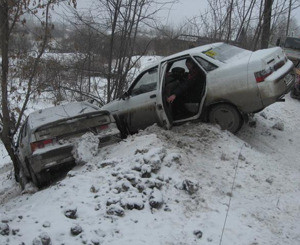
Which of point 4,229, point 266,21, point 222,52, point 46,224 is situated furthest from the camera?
point 266,21

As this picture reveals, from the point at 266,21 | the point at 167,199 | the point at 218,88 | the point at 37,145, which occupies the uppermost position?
the point at 266,21

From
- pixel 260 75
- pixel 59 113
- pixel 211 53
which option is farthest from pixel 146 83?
pixel 260 75

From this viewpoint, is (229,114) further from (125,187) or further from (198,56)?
(125,187)

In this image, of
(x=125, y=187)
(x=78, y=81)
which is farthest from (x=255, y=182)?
(x=78, y=81)

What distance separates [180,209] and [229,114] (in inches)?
117

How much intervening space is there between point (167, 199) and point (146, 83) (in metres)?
3.42

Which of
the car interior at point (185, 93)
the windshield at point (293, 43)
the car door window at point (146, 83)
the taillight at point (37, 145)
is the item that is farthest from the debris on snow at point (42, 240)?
the windshield at point (293, 43)

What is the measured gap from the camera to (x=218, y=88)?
234 inches

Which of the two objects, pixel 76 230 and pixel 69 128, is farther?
pixel 69 128

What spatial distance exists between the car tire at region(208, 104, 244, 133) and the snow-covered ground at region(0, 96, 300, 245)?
1.47 ft

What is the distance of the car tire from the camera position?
608cm

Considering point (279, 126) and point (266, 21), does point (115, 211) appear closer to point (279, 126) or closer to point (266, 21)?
point (279, 126)

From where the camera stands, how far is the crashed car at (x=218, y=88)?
222 inches

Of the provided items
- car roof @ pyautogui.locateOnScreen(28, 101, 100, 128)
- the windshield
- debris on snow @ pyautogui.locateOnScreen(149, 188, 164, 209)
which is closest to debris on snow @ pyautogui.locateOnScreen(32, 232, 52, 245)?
debris on snow @ pyautogui.locateOnScreen(149, 188, 164, 209)
